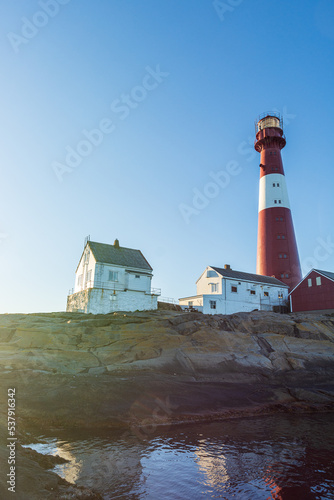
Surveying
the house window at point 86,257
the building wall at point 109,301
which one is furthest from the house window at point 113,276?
the house window at point 86,257

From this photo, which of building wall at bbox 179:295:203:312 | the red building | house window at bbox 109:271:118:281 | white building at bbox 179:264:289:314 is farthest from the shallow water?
the red building

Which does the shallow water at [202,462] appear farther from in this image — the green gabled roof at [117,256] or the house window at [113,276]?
the green gabled roof at [117,256]

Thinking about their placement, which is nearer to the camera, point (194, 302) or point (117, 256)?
point (117, 256)

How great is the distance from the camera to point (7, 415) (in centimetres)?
1036

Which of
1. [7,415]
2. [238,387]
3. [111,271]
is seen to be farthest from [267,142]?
[7,415]

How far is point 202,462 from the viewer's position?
866cm

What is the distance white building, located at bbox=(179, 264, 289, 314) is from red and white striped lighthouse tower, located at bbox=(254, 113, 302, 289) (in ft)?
6.39

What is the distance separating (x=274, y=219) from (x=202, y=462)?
125 feet

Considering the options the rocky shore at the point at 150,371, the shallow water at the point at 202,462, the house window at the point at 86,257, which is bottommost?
the shallow water at the point at 202,462

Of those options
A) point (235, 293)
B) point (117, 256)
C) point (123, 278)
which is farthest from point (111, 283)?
point (235, 293)

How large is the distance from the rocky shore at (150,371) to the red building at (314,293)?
10204 millimetres

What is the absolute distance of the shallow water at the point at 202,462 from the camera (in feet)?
23.2

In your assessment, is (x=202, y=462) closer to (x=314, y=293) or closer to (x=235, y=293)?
(x=235, y=293)

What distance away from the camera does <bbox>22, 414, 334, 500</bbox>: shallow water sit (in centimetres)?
708
